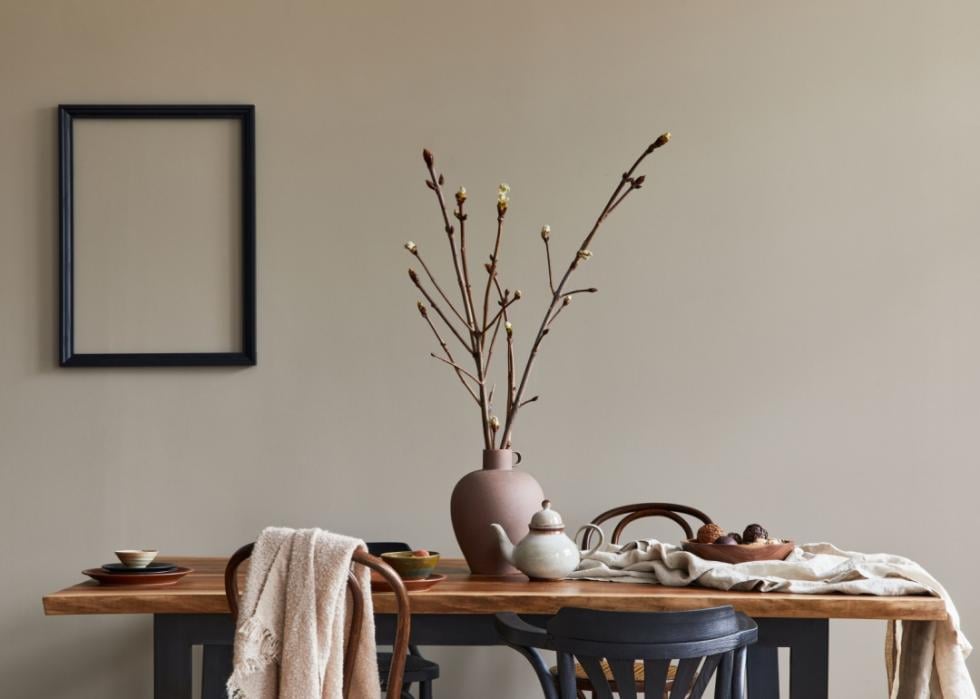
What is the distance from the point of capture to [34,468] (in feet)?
10.3

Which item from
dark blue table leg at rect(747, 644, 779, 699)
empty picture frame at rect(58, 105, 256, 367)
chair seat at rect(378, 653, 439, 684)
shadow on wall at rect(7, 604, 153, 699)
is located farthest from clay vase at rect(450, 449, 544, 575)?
shadow on wall at rect(7, 604, 153, 699)

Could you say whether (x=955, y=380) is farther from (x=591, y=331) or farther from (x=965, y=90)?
(x=591, y=331)

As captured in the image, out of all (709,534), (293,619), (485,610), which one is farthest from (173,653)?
(709,534)

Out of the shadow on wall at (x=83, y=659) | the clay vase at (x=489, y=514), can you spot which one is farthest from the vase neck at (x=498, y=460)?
the shadow on wall at (x=83, y=659)

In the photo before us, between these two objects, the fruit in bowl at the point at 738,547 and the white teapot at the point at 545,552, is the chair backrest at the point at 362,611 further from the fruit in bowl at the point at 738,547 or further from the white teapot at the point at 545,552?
the fruit in bowl at the point at 738,547

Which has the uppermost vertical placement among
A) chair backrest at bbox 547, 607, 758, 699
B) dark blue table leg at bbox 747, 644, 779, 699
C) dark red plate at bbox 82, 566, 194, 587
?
dark red plate at bbox 82, 566, 194, 587

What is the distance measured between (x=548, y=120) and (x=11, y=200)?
5.26ft

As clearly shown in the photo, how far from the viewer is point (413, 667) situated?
2674 millimetres

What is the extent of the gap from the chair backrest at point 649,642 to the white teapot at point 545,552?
386 mm

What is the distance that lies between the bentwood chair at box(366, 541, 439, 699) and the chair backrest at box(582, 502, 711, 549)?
529mm

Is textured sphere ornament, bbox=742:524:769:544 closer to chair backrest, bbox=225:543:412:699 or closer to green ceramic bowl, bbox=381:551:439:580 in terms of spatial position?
green ceramic bowl, bbox=381:551:439:580

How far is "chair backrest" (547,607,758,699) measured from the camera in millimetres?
1684

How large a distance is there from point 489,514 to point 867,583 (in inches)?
30.0

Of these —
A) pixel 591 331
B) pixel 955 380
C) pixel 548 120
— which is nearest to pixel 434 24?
pixel 548 120
